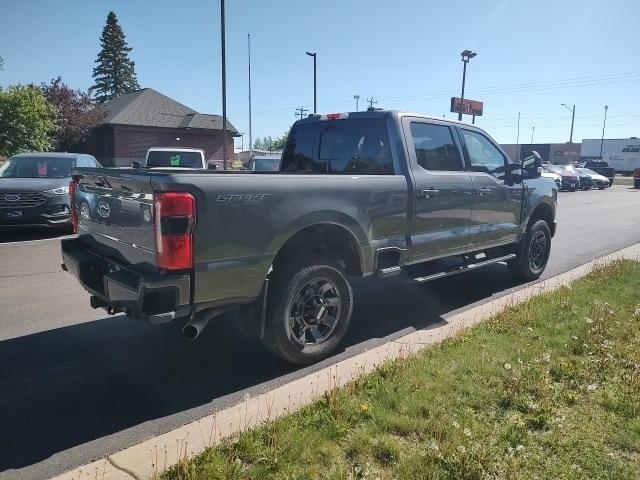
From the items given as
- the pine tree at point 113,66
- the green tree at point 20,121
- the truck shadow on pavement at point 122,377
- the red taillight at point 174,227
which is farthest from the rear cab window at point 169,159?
the pine tree at point 113,66

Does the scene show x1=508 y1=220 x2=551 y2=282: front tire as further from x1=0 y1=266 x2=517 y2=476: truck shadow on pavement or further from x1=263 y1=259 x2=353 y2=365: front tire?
x1=263 y1=259 x2=353 y2=365: front tire

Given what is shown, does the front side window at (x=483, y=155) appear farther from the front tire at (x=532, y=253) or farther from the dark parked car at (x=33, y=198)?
the dark parked car at (x=33, y=198)

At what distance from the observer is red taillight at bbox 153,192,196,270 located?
3129 mm

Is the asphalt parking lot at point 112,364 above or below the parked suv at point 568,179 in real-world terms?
below

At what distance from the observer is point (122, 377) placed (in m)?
3.87

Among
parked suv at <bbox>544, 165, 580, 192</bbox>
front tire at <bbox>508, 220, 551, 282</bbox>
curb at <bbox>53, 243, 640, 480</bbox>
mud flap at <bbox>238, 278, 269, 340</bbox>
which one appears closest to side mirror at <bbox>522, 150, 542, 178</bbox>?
front tire at <bbox>508, 220, 551, 282</bbox>

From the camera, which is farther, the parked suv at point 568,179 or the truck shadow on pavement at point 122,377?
the parked suv at point 568,179

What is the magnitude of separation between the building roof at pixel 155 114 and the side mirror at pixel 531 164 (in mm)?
37878

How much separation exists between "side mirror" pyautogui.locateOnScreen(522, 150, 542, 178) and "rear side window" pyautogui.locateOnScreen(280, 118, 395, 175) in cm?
231

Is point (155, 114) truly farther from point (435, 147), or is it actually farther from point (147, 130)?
point (435, 147)

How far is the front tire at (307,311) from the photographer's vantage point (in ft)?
12.7

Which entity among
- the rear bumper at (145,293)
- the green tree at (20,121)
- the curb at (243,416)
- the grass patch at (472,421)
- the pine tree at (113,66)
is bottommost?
the curb at (243,416)

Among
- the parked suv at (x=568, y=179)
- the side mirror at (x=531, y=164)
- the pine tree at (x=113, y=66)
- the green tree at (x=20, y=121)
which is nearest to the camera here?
the side mirror at (x=531, y=164)

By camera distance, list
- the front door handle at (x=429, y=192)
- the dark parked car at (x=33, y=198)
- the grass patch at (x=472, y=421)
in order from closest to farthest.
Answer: the grass patch at (x=472, y=421) < the front door handle at (x=429, y=192) < the dark parked car at (x=33, y=198)
